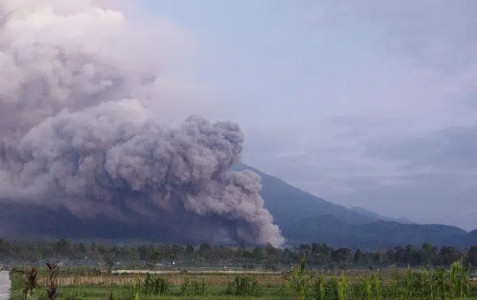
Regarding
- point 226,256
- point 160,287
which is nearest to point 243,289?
point 160,287

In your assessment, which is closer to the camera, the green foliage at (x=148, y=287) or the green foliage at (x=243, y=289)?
the green foliage at (x=148, y=287)

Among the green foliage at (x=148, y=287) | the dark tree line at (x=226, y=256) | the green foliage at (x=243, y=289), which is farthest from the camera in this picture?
the dark tree line at (x=226, y=256)

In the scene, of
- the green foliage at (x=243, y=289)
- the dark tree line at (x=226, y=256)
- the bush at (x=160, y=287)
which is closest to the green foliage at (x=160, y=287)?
the bush at (x=160, y=287)

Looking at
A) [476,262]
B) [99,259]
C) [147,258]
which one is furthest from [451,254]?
[99,259]

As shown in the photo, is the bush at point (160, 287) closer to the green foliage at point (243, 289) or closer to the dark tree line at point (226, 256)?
the green foliage at point (243, 289)

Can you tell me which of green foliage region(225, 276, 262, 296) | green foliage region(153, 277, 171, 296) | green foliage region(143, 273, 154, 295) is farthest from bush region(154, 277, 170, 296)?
green foliage region(225, 276, 262, 296)

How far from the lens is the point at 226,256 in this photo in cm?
11069

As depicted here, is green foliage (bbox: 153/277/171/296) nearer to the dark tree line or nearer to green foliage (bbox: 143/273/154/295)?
green foliage (bbox: 143/273/154/295)

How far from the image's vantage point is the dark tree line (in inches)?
3942

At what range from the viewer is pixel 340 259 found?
10256cm

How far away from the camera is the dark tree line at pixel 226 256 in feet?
328

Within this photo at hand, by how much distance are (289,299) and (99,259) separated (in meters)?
81.0

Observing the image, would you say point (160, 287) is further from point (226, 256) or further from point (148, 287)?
point (226, 256)

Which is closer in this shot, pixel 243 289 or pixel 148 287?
pixel 148 287
